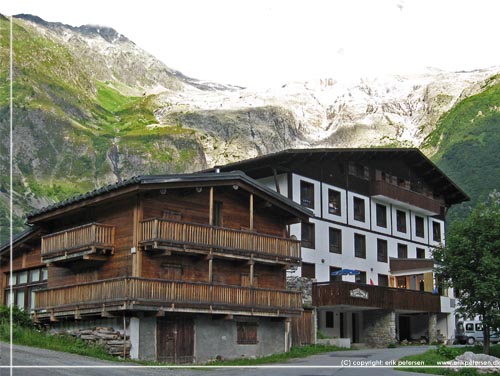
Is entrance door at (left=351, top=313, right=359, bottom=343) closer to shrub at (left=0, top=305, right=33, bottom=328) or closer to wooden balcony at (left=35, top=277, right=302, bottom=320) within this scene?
wooden balcony at (left=35, top=277, right=302, bottom=320)

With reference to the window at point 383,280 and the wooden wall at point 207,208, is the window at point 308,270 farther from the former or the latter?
the wooden wall at point 207,208

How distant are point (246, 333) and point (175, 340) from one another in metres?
4.12

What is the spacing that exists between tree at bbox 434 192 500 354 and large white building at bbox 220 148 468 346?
16.8 ft

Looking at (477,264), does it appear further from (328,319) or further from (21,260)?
(21,260)

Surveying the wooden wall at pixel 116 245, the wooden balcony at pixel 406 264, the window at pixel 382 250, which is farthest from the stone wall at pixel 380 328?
the wooden wall at pixel 116 245

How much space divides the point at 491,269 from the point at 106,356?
16457 mm

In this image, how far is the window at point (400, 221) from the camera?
52.8m

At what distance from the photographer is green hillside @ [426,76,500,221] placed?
103 m

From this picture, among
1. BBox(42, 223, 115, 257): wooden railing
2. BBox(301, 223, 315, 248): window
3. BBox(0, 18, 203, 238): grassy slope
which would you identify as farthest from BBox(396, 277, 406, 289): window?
BBox(0, 18, 203, 238): grassy slope

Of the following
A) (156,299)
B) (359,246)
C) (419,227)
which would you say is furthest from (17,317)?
(419,227)

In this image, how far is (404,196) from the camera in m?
51.5

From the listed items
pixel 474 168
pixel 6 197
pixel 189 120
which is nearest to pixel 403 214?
pixel 474 168

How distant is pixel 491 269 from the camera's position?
1260 inches

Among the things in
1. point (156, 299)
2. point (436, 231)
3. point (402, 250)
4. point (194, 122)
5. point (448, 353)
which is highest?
point (194, 122)
